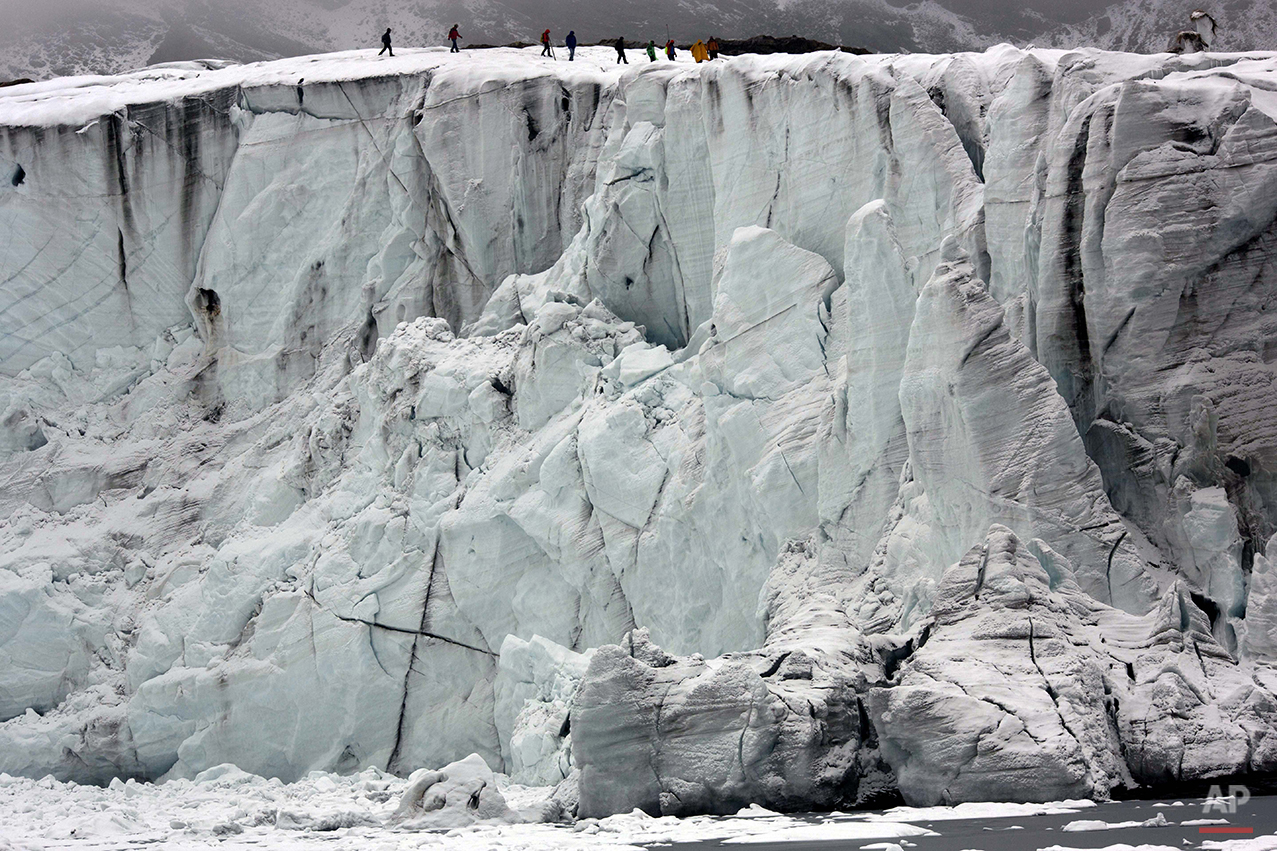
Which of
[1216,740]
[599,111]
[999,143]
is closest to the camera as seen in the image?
[1216,740]

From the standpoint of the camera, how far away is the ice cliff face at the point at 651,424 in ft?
38.1

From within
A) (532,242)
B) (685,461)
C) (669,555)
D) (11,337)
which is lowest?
(669,555)

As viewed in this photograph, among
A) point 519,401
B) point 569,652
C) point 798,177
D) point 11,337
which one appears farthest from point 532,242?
point 11,337

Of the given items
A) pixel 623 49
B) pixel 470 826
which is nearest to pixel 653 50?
pixel 623 49

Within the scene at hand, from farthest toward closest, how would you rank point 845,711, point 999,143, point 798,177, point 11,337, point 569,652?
point 11,337 < point 798,177 < point 569,652 < point 999,143 < point 845,711

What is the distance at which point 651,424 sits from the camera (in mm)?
17125

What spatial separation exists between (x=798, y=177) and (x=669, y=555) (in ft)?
15.4

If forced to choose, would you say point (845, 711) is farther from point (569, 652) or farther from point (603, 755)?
point (569, 652)

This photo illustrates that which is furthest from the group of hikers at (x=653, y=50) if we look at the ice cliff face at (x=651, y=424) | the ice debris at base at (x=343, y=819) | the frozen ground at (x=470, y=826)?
the frozen ground at (x=470, y=826)

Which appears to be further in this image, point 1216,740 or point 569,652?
point 569,652

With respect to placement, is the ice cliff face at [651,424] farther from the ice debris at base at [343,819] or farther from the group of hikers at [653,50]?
the group of hikers at [653,50]

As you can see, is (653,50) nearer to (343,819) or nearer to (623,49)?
(623,49)

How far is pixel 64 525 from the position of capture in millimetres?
21234

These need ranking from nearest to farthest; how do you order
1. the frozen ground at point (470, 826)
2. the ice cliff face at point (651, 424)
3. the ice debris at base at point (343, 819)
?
the frozen ground at point (470, 826) < the ice debris at base at point (343, 819) < the ice cliff face at point (651, 424)
